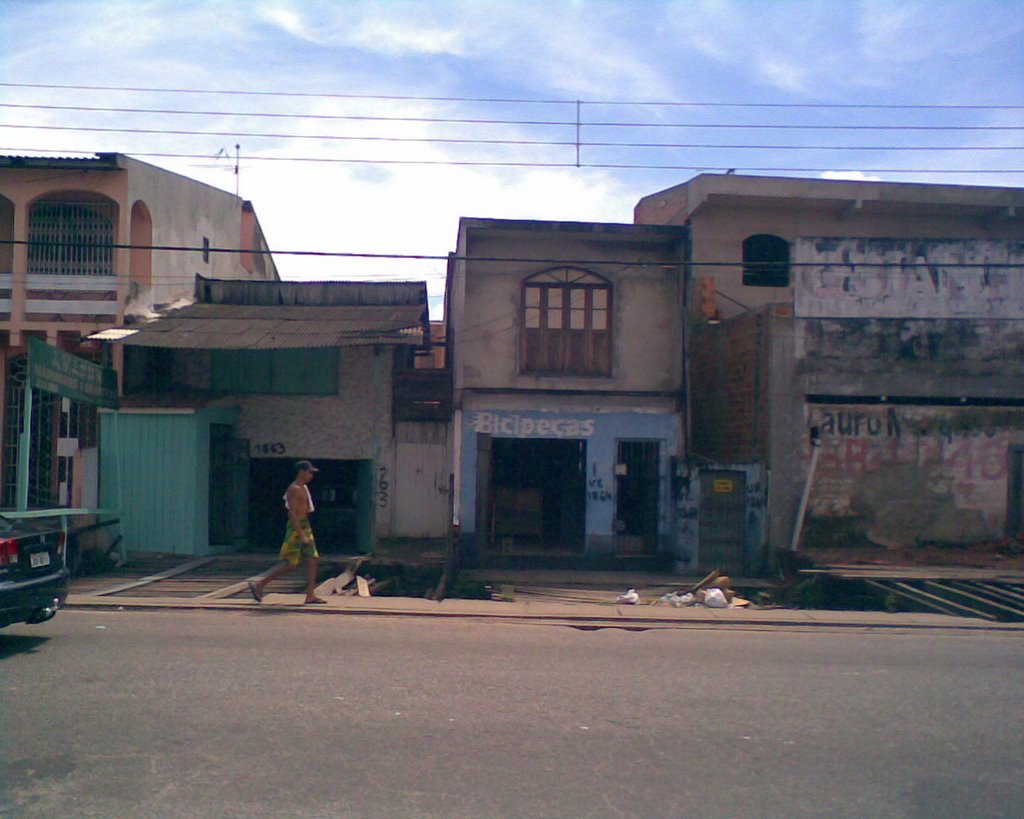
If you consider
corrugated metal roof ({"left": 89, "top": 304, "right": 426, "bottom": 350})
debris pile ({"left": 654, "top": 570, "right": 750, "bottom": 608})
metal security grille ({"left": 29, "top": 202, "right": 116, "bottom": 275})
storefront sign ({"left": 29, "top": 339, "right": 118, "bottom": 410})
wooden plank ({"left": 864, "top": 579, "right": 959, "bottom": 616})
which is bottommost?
debris pile ({"left": 654, "top": 570, "right": 750, "bottom": 608})

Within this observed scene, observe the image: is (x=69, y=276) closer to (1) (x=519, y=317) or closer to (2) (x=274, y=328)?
(2) (x=274, y=328)

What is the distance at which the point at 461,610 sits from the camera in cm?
1213

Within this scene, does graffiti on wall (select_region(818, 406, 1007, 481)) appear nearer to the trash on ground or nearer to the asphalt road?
the trash on ground

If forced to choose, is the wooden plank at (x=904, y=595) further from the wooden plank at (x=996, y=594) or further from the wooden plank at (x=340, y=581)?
the wooden plank at (x=340, y=581)

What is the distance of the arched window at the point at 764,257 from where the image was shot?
67.9ft

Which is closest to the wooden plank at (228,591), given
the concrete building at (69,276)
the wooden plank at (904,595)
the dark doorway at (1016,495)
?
the concrete building at (69,276)

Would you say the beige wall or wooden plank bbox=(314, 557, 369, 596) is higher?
the beige wall

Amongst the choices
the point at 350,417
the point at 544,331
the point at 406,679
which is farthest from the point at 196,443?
the point at 406,679

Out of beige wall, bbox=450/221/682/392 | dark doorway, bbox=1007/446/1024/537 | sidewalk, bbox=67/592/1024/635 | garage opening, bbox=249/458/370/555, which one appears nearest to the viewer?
sidewalk, bbox=67/592/1024/635

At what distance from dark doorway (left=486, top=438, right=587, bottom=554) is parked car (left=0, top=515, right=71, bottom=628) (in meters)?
10.2

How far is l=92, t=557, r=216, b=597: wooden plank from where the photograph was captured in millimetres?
12781

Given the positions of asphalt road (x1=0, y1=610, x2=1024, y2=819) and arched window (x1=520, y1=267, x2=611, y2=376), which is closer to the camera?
asphalt road (x1=0, y1=610, x2=1024, y2=819)

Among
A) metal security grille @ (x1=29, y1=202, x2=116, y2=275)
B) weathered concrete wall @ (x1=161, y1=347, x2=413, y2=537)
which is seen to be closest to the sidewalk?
weathered concrete wall @ (x1=161, y1=347, x2=413, y2=537)

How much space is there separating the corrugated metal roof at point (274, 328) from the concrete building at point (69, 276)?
1018mm
